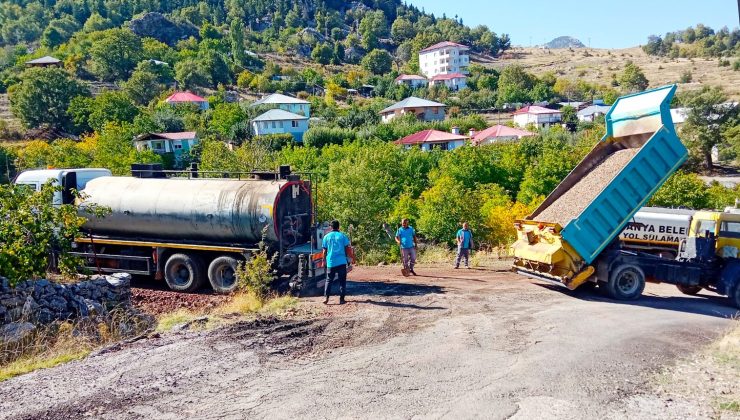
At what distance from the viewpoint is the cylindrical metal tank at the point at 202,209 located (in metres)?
13.0

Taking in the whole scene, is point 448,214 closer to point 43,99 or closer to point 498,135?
point 498,135

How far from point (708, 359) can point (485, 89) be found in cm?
9405

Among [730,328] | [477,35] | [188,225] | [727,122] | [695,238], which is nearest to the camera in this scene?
[730,328]

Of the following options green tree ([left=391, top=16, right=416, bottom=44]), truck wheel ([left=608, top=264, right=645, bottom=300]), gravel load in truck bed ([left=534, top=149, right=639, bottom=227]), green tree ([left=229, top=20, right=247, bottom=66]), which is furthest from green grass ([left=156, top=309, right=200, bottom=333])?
green tree ([left=391, top=16, right=416, bottom=44])

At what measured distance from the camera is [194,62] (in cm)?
9412

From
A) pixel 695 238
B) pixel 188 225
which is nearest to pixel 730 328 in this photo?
pixel 695 238

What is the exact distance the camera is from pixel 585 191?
1254 centimetres

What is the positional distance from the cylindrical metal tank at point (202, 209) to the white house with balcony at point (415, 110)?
205ft

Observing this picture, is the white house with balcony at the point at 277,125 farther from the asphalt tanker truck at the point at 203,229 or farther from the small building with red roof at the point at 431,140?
the asphalt tanker truck at the point at 203,229

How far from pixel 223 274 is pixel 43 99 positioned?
202ft

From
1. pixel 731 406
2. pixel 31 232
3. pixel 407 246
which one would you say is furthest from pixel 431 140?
pixel 731 406

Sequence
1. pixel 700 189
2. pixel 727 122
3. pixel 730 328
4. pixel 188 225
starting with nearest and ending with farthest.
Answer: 1. pixel 730 328
2. pixel 188 225
3. pixel 700 189
4. pixel 727 122

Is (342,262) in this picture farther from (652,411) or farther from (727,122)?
(727,122)

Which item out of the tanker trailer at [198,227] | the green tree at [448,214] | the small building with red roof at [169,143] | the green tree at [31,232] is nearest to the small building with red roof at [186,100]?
the small building with red roof at [169,143]
